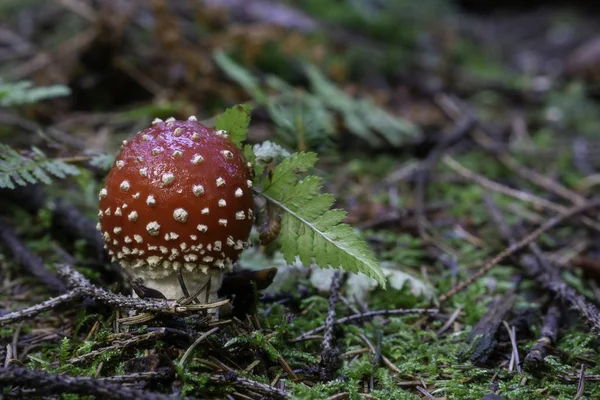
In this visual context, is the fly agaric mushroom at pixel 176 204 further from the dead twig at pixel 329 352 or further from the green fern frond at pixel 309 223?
the dead twig at pixel 329 352

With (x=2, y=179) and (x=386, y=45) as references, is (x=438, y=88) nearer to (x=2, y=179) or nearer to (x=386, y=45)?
(x=386, y=45)

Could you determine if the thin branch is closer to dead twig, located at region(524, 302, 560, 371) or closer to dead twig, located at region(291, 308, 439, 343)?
dead twig, located at region(291, 308, 439, 343)

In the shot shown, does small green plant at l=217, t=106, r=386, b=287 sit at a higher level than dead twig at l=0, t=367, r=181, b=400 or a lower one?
higher

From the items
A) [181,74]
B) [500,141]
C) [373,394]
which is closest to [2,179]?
[373,394]

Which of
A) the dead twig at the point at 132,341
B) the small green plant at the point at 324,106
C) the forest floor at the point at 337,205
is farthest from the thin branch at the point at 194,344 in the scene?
the small green plant at the point at 324,106

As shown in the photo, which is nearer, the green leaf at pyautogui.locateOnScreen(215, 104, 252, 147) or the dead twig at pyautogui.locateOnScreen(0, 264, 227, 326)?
the dead twig at pyautogui.locateOnScreen(0, 264, 227, 326)

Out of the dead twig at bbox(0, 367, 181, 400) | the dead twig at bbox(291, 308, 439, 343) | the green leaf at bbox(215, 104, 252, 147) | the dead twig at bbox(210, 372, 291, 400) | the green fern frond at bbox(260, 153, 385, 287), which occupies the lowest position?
the dead twig at bbox(291, 308, 439, 343)

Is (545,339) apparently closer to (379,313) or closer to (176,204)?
(379,313)

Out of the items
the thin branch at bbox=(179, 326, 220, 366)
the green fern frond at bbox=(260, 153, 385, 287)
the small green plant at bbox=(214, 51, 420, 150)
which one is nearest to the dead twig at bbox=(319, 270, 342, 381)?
the green fern frond at bbox=(260, 153, 385, 287)
